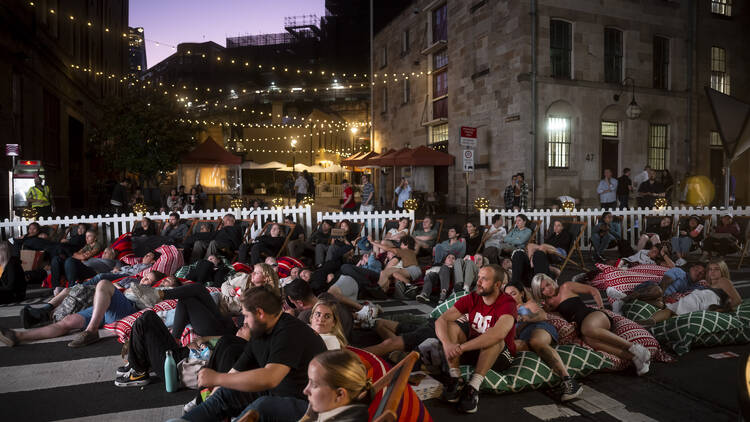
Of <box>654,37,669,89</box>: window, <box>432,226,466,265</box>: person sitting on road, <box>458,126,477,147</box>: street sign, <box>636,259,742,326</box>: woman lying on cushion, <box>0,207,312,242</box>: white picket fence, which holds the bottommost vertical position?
<box>636,259,742,326</box>: woman lying on cushion

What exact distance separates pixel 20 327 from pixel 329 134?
35.8 m

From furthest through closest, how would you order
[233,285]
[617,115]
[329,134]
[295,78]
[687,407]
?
[295,78] < [329,134] < [617,115] < [233,285] < [687,407]

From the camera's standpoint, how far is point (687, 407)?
12.5ft

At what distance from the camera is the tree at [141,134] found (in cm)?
2081

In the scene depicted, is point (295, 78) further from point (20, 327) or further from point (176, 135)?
point (20, 327)

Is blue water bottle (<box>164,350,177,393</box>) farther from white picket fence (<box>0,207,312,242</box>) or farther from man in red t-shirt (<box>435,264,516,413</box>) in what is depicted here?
white picket fence (<box>0,207,312,242</box>)

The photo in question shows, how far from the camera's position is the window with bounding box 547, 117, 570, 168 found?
16.6 metres

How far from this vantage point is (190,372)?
4.15 m

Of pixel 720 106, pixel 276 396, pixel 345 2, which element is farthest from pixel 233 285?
pixel 345 2

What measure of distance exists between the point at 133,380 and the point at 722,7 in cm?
2392

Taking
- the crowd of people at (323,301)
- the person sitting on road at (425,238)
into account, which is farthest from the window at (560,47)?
the person sitting on road at (425,238)

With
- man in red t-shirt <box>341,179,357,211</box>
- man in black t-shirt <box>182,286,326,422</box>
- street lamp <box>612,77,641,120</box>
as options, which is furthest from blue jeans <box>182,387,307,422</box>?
street lamp <box>612,77,641,120</box>

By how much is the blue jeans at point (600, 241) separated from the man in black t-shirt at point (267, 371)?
9.14 meters

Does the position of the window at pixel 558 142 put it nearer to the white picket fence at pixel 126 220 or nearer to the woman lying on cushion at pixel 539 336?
the white picket fence at pixel 126 220
